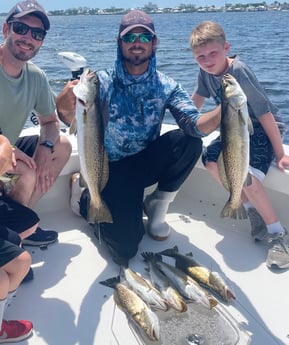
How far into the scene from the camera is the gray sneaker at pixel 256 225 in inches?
154

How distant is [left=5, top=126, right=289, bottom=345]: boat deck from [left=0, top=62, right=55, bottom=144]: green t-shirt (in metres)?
0.64

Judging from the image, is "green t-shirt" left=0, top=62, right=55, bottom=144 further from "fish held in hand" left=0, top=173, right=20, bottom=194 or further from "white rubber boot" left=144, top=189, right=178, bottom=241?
"white rubber boot" left=144, top=189, right=178, bottom=241

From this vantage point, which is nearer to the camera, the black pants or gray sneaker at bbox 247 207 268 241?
the black pants

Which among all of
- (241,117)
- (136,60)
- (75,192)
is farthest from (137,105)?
(241,117)

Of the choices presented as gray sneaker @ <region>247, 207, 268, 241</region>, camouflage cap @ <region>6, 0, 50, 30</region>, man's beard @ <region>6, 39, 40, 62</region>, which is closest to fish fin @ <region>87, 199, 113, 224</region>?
man's beard @ <region>6, 39, 40, 62</region>

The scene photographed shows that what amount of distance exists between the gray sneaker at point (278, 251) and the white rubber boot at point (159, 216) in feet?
2.82

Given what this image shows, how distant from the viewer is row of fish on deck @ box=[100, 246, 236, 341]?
2.96m

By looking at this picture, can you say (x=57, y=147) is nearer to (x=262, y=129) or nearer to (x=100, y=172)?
(x=100, y=172)

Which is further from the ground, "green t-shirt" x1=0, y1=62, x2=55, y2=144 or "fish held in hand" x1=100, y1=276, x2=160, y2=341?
"green t-shirt" x1=0, y1=62, x2=55, y2=144

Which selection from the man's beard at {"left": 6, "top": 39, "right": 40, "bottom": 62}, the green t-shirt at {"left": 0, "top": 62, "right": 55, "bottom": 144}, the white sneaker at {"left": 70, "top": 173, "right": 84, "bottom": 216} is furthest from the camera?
the white sneaker at {"left": 70, "top": 173, "right": 84, "bottom": 216}

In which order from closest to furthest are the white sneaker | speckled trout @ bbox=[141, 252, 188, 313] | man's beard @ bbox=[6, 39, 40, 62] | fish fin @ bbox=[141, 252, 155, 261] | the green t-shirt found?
speckled trout @ bbox=[141, 252, 188, 313] → man's beard @ bbox=[6, 39, 40, 62] → the green t-shirt → fish fin @ bbox=[141, 252, 155, 261] → the white sneaker

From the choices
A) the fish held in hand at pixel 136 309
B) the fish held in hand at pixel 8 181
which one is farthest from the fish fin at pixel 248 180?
the fish held in hand at pixel 8 181

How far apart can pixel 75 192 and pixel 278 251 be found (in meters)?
1.81

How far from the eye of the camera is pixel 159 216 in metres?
3.99
